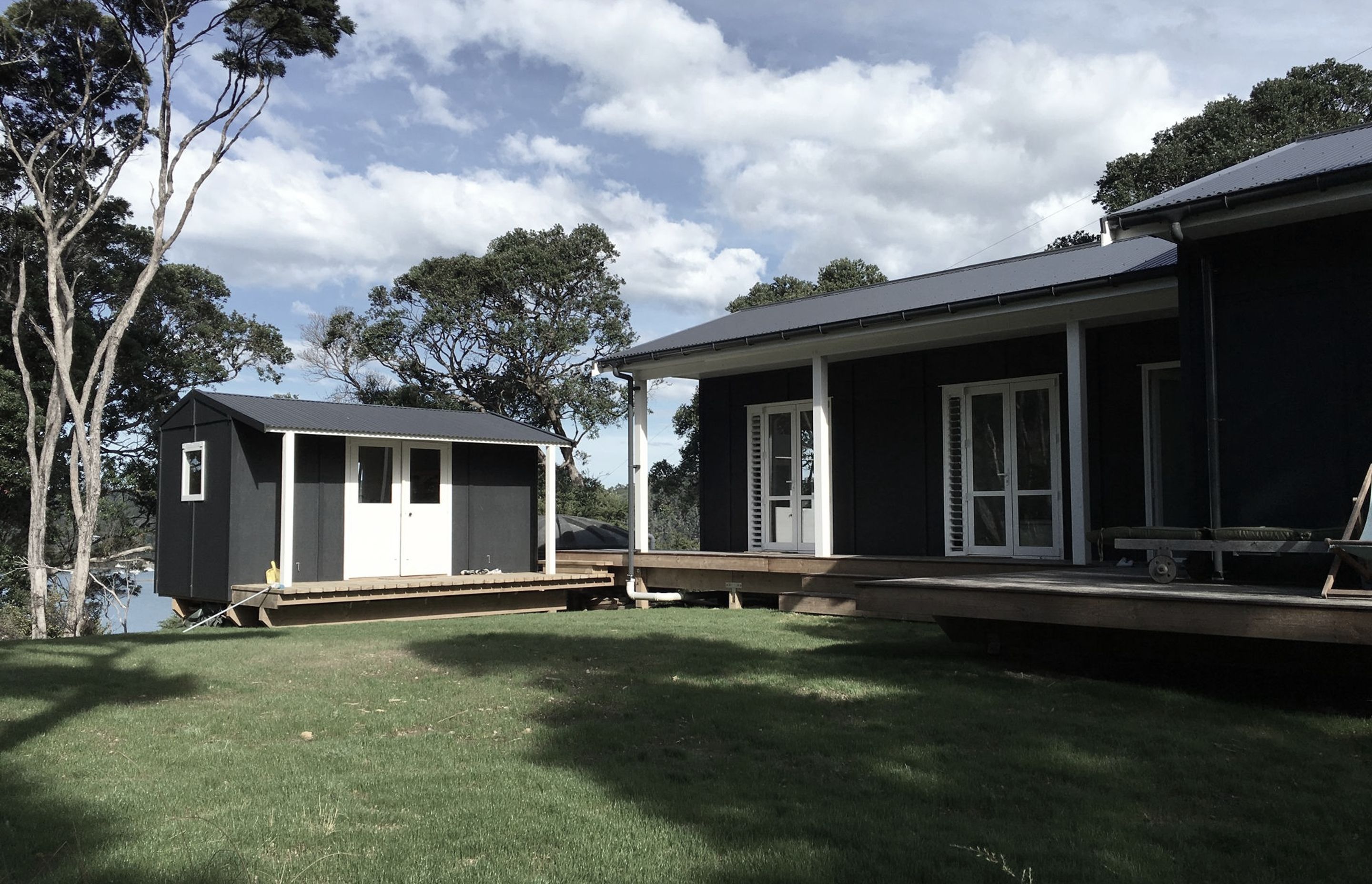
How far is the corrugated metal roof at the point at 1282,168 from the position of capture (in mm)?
→ 6422

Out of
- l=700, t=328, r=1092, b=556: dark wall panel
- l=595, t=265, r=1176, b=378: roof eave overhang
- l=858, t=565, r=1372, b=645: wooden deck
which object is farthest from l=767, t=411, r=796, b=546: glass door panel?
l=858, t=565, r=1372, b=645: wooden deck

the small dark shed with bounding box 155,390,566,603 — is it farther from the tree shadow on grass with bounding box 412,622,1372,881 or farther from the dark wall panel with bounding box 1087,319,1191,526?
the dark wall panel with bounding box 1087,319,1191,526

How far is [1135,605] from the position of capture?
5.69 meters

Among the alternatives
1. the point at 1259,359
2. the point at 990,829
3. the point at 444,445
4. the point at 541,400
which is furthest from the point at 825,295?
the point at 541,400

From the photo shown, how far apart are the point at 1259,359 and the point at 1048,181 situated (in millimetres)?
19654

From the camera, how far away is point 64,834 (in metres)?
3.44

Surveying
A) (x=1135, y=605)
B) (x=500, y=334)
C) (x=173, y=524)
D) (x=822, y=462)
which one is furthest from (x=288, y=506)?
(x=500, y=334)

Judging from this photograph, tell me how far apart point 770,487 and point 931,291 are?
11.1 feet

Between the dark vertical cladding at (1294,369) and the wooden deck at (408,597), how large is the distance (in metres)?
8.81

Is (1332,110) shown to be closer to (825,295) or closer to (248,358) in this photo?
(825,295)

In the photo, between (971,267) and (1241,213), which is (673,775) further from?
(971,267)

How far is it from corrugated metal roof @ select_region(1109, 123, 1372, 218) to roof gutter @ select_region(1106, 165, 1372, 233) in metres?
0.02

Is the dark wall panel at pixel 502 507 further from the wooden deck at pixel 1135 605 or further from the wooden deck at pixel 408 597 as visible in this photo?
the wooden deck at pixel 1135 605

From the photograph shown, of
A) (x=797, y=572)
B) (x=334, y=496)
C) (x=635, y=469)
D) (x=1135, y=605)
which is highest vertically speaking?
(x=635, y=469)
